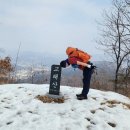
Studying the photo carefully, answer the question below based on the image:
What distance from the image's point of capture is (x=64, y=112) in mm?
8602

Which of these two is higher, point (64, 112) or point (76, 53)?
point (76, 53)

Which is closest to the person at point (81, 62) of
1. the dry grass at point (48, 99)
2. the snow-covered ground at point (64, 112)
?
the snow-covered ground at point (64, 112)

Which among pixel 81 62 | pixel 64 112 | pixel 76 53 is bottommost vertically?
pixel 64 112

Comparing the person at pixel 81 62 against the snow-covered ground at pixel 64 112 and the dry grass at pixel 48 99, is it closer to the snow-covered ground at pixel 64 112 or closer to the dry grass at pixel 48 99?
the snow-covered ground at pixel 64 112

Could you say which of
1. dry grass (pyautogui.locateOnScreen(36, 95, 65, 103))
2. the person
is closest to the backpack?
the person

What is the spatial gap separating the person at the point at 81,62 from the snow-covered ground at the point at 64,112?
0.28 meters

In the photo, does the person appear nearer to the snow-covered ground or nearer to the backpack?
the backpack

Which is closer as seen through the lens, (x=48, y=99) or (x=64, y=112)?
(x=64, y=112)

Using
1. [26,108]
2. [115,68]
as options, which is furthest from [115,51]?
[26,108]

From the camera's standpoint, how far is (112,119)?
8.20 m

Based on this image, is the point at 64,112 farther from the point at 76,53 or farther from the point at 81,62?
the point at 76,53

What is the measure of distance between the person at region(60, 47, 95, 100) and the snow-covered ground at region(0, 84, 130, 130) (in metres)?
0.28

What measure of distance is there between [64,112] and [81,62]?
5.58 feet

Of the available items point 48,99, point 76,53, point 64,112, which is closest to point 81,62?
point 76,53
